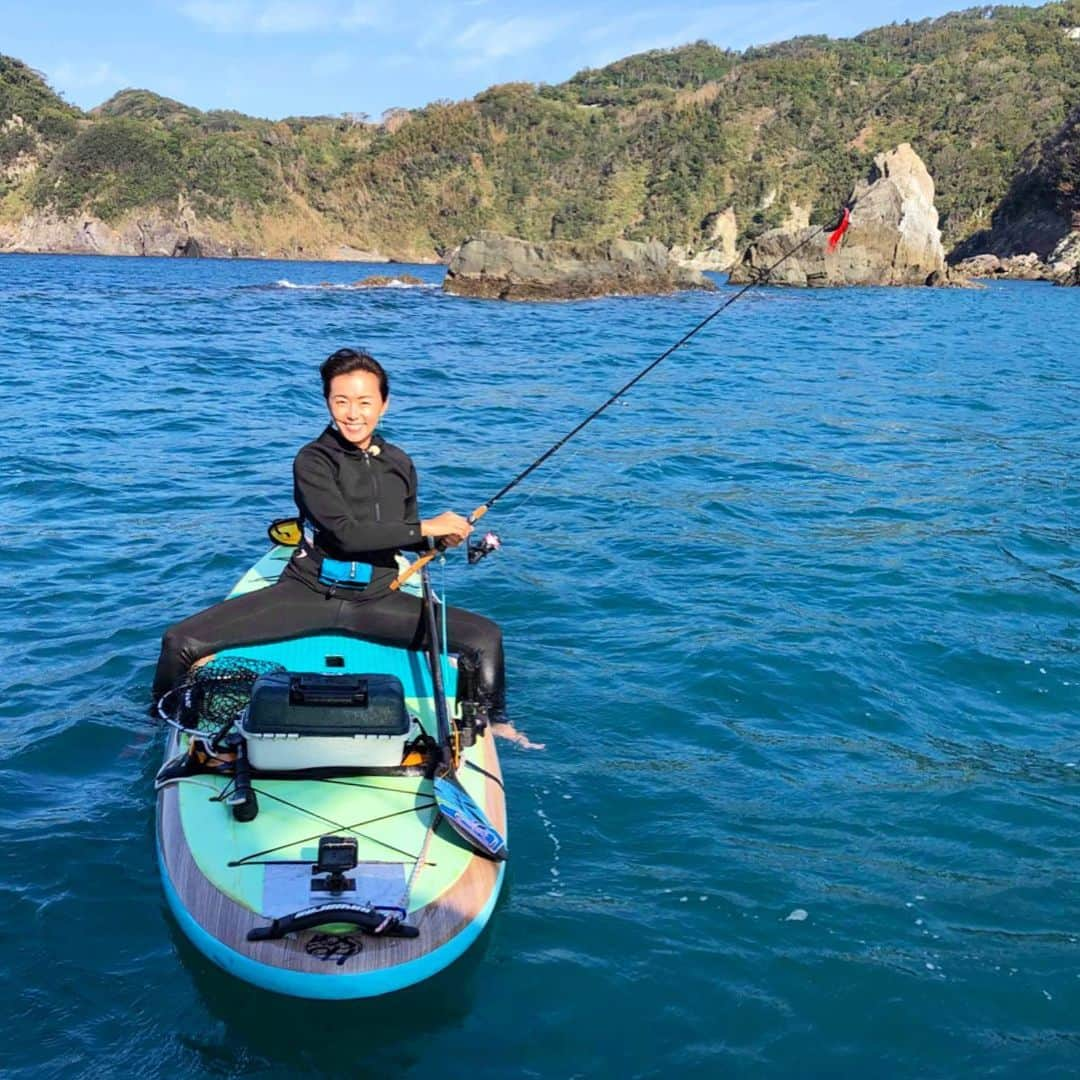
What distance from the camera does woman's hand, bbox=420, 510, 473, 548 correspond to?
5.26 meters

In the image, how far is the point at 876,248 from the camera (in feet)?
187

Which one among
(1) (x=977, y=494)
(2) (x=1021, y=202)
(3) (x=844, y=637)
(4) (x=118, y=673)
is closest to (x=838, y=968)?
(3) (x=844, y=637)

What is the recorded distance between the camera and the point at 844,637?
23.0 ft

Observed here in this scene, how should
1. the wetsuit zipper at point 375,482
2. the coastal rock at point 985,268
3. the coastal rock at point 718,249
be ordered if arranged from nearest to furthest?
the wetsuit zipper at point 375,482
the coastal rock at point 985,268
the coastal rock at point 718,249

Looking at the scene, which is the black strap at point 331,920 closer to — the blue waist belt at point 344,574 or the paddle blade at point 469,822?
the paddle blade at point 469,822

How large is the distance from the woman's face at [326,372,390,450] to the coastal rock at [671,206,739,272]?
320 feet

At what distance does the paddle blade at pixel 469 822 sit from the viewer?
3.88 metres

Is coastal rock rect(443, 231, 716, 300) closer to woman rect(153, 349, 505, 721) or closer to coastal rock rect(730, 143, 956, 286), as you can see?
coastal rock rect(730, 143, 956, 286)

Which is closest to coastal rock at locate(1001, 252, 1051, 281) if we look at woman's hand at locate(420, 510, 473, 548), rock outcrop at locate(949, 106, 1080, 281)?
rock outcrop at locate(949, 106, 1080, 281)

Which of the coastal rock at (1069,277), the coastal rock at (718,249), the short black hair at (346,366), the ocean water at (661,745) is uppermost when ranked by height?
the coastal rock at (718,249)

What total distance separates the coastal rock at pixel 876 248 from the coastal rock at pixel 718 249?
37420 mm

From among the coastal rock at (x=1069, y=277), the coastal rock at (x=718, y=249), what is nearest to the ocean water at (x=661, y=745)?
the coastal rock at (x=1069, y=277)

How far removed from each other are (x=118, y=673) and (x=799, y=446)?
30.4 ft

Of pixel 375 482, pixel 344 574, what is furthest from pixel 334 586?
pixel 375 482
